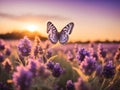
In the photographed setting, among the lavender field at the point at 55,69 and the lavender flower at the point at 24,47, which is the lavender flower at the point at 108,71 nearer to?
the lavender field at the point at 55,69

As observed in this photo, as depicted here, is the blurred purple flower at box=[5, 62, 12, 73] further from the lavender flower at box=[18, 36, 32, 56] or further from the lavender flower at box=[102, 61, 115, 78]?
the lavender flower at box=[102, 61, 115, 78]

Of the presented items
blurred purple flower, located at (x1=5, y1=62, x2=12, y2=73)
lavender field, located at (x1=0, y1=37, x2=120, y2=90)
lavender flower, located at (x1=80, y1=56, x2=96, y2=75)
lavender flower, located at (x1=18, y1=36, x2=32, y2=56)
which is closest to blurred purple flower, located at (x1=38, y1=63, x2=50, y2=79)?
lavender field, located at (x1=0, y1=37, x2=120, y2=90)

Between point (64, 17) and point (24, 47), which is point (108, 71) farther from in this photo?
point (64, 17)

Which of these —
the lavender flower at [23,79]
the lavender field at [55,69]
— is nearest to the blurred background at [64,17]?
the lavender field at [55,69]

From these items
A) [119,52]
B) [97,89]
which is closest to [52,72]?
[97,89]

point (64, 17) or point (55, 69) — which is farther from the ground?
point (64, 17)

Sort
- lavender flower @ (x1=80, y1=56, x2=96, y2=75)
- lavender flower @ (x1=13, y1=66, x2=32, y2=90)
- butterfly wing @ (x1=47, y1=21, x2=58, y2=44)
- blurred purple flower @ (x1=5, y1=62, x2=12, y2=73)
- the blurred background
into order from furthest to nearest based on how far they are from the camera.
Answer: the blurred background
butterfly wing @ (x1=47, y1=21, x2=58, y2=44)
blurred purple flower @ (x1=5, y1=62, x2=12, y2=73)
lavender flower @ (x1=80, y1=56, x2=96, y2=75)
lavender flower @ (x1=13, y1=66, x2=32, y2=90)

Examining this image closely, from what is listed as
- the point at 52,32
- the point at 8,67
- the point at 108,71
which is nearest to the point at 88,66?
the point at 108,71
